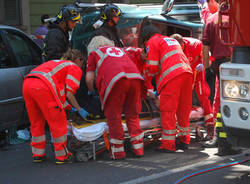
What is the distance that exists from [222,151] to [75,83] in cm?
197

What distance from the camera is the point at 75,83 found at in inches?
223

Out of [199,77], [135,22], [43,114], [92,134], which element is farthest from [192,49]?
[43,114]

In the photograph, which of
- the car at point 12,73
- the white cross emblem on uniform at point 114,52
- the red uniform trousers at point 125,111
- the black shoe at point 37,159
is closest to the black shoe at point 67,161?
the black shoe at point 37,159

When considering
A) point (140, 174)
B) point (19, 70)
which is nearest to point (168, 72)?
point (140, 174)

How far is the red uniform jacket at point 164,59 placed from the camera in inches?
238

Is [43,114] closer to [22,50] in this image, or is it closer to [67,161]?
[67,161]

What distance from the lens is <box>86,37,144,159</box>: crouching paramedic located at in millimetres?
5730

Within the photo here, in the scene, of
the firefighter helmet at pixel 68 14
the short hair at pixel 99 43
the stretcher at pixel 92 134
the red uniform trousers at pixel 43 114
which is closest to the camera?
the red uniform trousers at pixel 43 114

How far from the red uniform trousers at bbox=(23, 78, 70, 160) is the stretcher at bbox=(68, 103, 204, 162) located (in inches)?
7.8

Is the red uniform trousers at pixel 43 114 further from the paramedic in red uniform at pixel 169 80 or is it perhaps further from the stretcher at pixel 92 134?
the paramedic in red uniform at pixel 169 80

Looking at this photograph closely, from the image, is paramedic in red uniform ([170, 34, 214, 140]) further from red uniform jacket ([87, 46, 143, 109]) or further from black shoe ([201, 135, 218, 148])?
red uniform jacket ([87, 46, 143, 109])

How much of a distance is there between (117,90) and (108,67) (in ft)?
0.97

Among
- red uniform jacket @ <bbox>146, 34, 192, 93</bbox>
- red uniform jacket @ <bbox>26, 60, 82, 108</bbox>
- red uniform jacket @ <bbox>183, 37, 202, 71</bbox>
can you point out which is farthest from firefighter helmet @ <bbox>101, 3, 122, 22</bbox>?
red uniform jacket @ <bbox>26, 60, 82, 108</bbox>

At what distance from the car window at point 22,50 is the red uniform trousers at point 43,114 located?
1.53 metres
